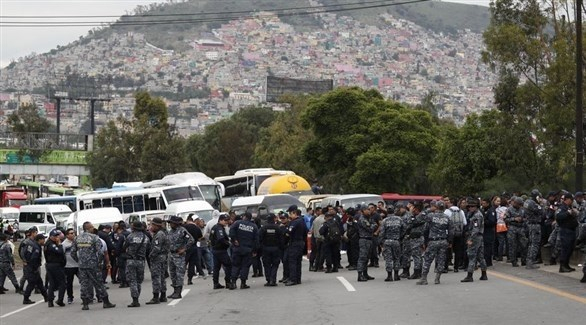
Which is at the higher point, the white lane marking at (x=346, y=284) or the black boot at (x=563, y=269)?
the black boot at (x=563, y=269)

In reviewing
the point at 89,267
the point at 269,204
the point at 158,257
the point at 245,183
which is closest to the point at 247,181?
the point at 245,183

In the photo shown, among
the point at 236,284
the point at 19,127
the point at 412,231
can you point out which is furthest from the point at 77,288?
the point at 19,127

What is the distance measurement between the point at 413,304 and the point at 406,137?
5264 centimetres

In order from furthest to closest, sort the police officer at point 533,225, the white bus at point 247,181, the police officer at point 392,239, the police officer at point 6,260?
the white bus at point 247,181
the police officer at point 6,260
the police officer at point 533,225
the police officer at point 392,239

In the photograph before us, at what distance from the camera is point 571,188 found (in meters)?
48.7

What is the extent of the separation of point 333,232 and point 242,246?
3982mm

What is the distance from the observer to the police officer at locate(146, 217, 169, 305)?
80.3 ft

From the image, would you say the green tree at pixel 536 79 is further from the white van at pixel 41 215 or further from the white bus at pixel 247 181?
the white van at pixel 41 215

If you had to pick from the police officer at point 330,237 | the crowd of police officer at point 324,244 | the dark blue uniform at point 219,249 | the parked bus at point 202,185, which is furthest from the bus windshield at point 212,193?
the dark blue uniform at point 219,249

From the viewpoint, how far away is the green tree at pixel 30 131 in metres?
102

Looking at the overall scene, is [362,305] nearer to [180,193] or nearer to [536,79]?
[536,79]

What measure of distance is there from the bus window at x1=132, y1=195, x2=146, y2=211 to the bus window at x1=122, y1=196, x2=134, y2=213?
8.3 inches

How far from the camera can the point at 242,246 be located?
27500 millimetres

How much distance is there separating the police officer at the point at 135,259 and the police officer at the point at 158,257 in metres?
0.20
